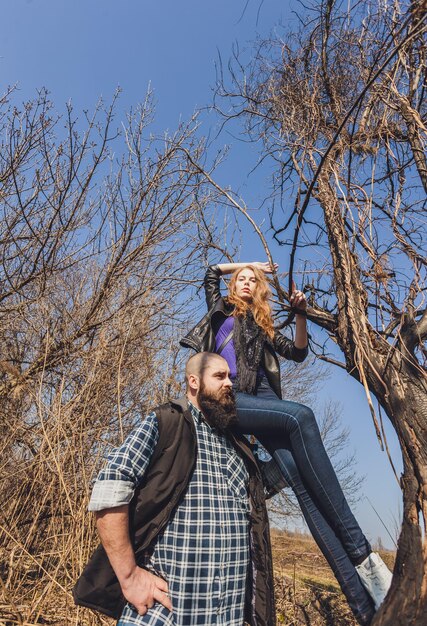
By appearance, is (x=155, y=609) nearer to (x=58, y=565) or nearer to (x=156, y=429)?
(x=156, y=429)

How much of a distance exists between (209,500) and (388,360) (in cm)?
109

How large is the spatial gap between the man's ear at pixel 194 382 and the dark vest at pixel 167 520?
0.54 ft

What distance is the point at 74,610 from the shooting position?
2766 millimetres

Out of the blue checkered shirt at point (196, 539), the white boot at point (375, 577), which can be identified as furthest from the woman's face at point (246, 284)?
the white boot at point (375, 577)

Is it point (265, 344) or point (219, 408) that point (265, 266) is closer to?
point (265, 344)

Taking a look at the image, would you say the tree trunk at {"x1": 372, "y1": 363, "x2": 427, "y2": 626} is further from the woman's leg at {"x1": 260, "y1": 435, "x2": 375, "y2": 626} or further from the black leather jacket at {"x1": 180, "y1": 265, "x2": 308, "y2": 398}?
the black leather jacket at {"x1": 180, "y1": 265, "x2": 308, "y2": 398}

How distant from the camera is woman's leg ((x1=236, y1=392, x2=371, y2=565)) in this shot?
188cm

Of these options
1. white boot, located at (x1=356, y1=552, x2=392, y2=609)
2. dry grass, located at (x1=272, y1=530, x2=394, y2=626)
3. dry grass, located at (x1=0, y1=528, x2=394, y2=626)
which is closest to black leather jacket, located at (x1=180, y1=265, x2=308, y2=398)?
white boot, located at (x1=356, y1=552, x2=392, y2=609)

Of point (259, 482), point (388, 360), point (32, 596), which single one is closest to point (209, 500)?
point (259, 482)

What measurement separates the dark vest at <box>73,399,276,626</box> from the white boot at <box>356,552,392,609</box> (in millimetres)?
395

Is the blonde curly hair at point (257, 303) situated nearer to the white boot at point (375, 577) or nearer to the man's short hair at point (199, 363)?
the man's short hair at point (199, 363)

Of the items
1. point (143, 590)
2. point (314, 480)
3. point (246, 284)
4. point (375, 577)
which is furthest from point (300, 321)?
point (143, 590)

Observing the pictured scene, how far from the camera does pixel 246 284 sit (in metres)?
2.77

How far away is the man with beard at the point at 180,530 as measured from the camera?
1.69 meters
